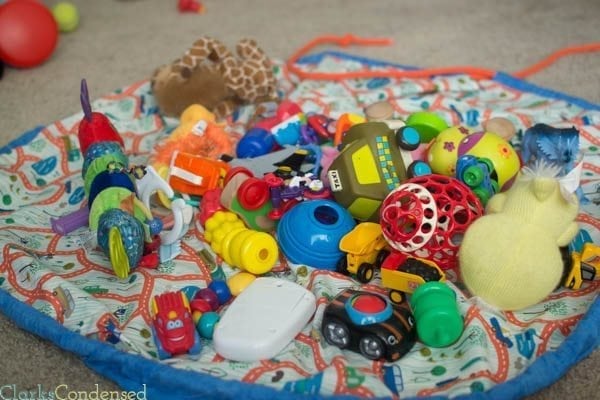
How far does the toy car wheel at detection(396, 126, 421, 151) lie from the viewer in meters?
1.11

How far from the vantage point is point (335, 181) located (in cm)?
112

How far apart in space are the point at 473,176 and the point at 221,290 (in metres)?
0.42

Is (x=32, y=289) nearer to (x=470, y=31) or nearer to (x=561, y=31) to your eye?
(x=470, y=31)

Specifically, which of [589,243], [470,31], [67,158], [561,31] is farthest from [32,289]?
[561,31]

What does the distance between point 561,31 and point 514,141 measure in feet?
2.23

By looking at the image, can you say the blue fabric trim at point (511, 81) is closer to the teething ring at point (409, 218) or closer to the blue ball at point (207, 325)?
the teething ring at point (409, 218)

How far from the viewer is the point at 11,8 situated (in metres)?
1.69

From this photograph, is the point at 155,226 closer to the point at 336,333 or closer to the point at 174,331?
the point at 174,331

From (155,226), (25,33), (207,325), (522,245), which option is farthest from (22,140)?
(522,245)

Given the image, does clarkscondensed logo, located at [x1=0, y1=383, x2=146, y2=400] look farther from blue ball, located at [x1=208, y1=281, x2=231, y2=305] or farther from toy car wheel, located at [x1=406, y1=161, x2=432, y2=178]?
toy car wheel, located at [x1=406, y1=161, x2=432, y2=178]

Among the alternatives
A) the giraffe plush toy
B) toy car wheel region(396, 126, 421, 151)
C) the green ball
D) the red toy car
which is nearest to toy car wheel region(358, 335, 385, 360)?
the red toy car

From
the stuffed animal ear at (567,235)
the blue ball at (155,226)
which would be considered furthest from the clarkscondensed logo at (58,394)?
the stuffed animal ear at (567,235)

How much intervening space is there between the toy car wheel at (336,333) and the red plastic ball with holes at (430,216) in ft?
0.52

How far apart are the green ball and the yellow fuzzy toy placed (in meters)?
1.48
